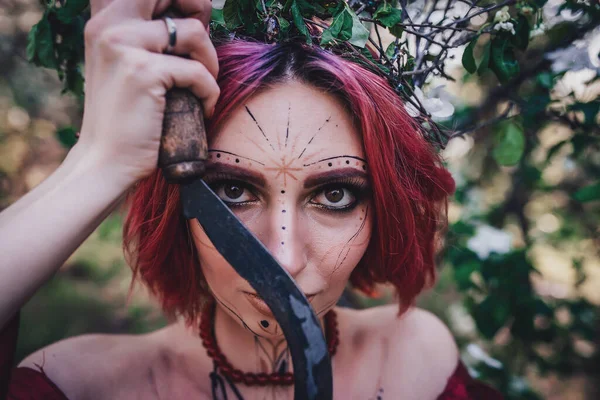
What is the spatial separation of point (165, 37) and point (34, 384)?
92 centimetres

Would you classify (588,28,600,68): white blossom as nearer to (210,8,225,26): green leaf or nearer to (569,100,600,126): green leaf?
(569,100,600,126): green leaf

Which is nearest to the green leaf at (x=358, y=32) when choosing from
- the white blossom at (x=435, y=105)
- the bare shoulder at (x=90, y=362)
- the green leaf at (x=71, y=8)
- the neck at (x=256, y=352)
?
the white blossom at (x=435, y=105)

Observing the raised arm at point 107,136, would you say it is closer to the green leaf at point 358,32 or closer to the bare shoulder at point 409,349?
the green leaf at point 358,32

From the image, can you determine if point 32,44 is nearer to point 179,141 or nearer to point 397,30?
point 179,141

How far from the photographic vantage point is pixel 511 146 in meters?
1.41

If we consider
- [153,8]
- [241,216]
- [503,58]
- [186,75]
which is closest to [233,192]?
[241,216]

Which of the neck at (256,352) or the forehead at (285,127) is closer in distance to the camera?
the forehead at (285,127)

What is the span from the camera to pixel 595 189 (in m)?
1.45

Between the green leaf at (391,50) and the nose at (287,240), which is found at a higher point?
the green leaf at (391,50)

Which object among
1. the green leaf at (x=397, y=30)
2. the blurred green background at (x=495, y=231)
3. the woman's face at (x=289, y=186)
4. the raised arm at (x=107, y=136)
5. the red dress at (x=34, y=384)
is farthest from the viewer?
the blurred green background at (x=495, y=231)

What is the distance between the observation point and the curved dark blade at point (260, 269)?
829 mm

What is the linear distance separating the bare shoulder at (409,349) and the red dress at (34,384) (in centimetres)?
5

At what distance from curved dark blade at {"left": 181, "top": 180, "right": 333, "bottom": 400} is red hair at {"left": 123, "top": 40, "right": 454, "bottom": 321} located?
221 mm

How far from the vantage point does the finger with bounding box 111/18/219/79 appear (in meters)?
0.74
